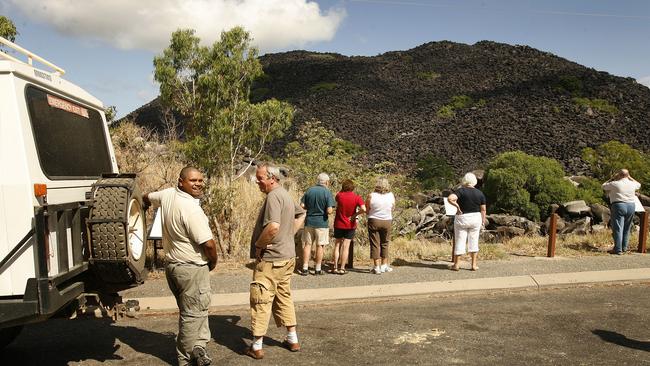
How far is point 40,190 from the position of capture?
A: 13.0 ft

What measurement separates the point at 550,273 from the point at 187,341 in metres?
6.25

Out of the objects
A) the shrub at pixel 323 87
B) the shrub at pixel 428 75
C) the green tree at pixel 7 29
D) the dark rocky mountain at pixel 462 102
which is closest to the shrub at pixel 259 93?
the dark rocky mountain at pixel 462 102

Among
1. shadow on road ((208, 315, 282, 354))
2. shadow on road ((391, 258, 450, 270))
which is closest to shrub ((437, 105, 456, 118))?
shadow on road ((391, 258, 450, 270))

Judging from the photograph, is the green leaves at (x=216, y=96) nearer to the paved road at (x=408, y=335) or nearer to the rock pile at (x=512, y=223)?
the paved road at (x=408, y=335)

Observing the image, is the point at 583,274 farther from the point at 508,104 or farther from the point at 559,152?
the point at 508,104

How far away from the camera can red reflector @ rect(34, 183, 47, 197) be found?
12.9 feet

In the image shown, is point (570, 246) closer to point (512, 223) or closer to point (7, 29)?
point (512, 223)

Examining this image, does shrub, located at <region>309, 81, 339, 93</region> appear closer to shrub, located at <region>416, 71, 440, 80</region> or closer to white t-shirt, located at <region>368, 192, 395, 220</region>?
shrub, located at <region>416, 71, 440, 80</region>

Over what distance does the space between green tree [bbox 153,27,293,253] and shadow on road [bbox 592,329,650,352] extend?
6.26m

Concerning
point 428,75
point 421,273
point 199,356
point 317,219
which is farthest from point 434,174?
point 428,75

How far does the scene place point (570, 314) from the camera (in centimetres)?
680

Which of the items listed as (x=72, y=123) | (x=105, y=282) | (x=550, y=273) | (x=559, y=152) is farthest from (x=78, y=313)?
(x=559, y=152)

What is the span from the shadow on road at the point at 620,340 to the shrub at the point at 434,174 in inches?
955

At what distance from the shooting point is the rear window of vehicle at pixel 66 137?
4242mm
